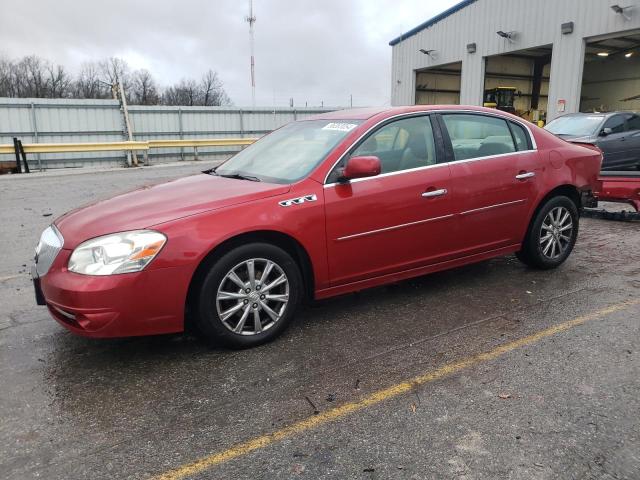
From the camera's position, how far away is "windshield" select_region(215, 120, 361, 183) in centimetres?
388

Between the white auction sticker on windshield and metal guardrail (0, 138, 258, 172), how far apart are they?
34.5 ft

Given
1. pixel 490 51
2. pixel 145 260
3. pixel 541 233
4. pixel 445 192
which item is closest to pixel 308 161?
pixel 445 192

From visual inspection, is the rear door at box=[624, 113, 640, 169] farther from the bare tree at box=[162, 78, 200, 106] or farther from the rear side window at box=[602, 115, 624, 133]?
the bare tree at box=[162, 78, 200, 106]

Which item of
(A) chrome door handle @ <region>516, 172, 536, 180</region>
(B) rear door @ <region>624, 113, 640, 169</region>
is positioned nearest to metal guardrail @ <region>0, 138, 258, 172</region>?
(B) rear door @ <region>624, 113, 640, 169</region>

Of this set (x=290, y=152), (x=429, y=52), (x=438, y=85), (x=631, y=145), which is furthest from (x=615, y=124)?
(x=438, y=85)

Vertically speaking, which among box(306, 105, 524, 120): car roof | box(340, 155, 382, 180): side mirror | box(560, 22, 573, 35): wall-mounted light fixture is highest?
box(560, 22, 573, 35): wall-mounted light fixture

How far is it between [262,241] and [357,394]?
47.2 inches

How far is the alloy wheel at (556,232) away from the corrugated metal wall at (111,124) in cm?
1755

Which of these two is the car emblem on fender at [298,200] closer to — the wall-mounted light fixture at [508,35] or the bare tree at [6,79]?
the wall-mounted light fixture at [508,35]

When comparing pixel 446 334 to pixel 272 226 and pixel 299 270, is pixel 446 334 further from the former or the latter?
pixel 272 226

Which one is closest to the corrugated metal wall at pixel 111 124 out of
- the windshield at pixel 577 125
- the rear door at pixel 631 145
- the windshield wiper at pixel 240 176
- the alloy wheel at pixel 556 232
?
the windshield at pixel 577 125

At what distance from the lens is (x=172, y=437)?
2.54m

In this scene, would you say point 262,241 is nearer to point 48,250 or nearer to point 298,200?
point 298,200

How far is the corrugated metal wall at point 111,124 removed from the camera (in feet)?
61.4
